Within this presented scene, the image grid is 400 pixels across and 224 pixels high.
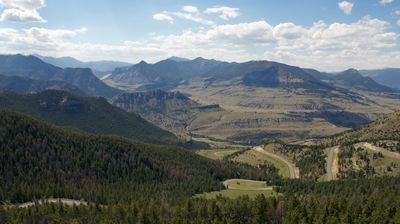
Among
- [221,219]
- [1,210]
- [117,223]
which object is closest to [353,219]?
[221,219]

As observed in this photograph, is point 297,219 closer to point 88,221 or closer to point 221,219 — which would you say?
point 221,219

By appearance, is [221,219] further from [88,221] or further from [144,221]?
[88,221]

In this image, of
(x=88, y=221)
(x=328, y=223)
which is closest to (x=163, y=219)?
(x=88, y=221)

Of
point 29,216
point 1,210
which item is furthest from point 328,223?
point 1,210

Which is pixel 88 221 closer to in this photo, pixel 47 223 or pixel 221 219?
pixel 47 223

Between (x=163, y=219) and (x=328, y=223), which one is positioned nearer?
(x=328, y=223)

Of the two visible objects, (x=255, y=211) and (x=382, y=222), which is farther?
(x=255, y=211)

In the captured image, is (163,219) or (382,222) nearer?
(382,222)
